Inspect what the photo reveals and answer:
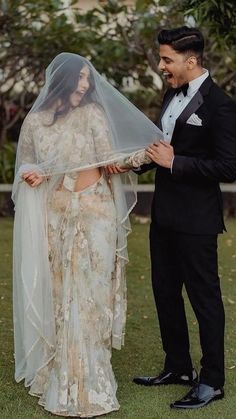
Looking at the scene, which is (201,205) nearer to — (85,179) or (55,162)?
(85,179)

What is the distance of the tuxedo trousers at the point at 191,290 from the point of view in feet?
16.1

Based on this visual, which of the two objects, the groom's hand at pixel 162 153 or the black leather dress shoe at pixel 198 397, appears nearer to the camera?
the groom's hand at pixel 162 153

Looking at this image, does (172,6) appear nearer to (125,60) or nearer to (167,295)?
(125,60)

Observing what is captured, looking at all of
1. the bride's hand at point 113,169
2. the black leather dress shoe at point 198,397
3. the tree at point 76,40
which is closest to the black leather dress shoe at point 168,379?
the black leather dress shoe at point 198,397

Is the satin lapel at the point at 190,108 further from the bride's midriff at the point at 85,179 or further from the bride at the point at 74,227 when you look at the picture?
the bride's midriff at the point at 85,179

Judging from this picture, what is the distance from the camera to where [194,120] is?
4.81 meters

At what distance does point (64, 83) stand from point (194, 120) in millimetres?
714

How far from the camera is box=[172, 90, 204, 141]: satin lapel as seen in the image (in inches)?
190

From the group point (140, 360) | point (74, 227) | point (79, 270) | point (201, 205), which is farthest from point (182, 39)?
point (140, 360)

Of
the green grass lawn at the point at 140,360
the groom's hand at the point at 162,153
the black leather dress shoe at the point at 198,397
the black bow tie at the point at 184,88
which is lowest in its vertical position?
the green grass lawn at the point at 140,360

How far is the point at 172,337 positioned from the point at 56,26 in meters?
7.45

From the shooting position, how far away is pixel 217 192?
4953 millimetres

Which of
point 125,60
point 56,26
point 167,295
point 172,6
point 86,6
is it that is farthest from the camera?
point 86,6

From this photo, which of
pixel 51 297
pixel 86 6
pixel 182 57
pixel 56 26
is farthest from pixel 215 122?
pixel 86 6
